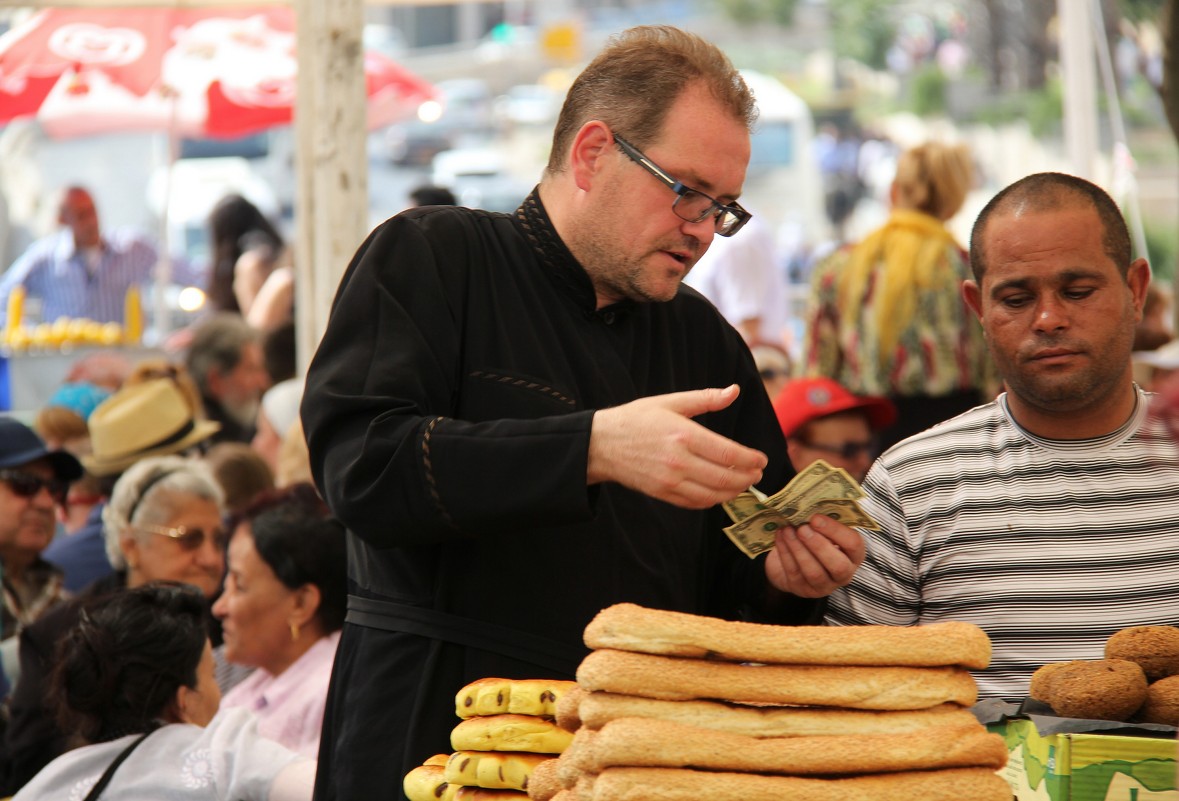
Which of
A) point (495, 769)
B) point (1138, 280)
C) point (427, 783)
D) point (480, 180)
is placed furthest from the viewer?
point (480, 180)

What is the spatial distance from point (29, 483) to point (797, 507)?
3.70 metres

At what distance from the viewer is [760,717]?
179 cm

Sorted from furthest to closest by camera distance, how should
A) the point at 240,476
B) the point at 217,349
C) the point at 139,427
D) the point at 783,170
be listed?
1. the point at 783,170
2. the point at 217,349
3. the point at 139,427
4. the point at 240,476

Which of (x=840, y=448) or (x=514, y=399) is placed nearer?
(x=514, y=399)

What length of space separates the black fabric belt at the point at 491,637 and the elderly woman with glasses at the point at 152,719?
3.41 ft

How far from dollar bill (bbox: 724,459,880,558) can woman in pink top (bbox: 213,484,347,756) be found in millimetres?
2154

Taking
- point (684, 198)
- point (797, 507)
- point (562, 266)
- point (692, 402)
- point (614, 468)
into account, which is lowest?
point (797, 507)

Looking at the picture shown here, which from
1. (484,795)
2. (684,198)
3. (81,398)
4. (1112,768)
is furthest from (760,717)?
(81,398)

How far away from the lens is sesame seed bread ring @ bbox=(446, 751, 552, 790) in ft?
6.36

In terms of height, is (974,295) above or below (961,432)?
above

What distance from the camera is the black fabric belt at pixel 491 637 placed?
7.70ft

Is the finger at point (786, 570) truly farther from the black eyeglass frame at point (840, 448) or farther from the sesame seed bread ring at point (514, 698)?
the black eyeglass frame at point (840, 448)

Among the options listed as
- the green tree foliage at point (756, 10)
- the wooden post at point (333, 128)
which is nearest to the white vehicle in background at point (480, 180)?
the green tree foliage at point (756, 10)

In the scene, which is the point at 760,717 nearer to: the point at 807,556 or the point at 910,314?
the point at 807,556
